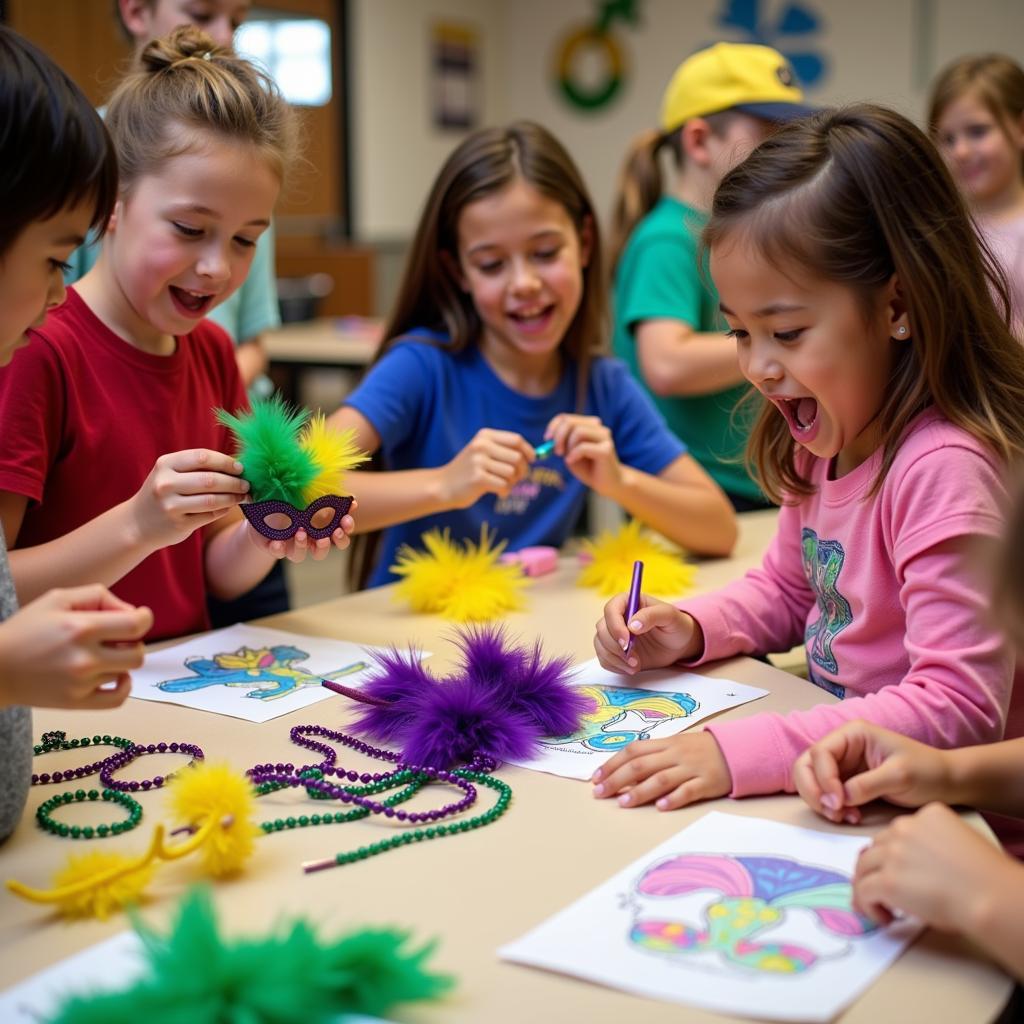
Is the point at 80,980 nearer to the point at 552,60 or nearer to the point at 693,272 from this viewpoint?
the point at 693,272

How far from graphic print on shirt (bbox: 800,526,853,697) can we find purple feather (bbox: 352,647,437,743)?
44 cm

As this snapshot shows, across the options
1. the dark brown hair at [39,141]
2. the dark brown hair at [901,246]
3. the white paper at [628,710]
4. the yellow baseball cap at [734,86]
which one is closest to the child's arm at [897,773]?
the white paper at [628,710]

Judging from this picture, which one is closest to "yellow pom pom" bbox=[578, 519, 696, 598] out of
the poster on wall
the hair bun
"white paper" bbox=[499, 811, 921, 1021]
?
"white paper" bbox=[499, 811, 921, 1021]

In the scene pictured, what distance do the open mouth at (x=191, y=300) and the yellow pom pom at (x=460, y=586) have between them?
420 mm

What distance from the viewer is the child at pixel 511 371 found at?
1951 millimetres

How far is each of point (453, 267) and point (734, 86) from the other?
2.45ft

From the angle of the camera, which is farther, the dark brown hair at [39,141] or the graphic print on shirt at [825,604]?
the graphic print on shirt at [825,604]

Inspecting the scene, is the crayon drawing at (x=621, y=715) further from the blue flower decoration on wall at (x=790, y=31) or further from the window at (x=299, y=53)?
the blue flower decoration on wall at (x=790, y=31)

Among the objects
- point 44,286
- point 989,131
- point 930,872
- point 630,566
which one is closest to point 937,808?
point 930,872

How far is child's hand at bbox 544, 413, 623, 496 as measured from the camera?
1821 mm

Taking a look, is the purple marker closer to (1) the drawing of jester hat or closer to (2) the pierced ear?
(1) the drawing of jester hat

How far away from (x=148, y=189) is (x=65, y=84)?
529 mm

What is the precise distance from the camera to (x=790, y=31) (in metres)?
6.73

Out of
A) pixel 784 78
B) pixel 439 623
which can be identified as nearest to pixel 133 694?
pixel 439 623
